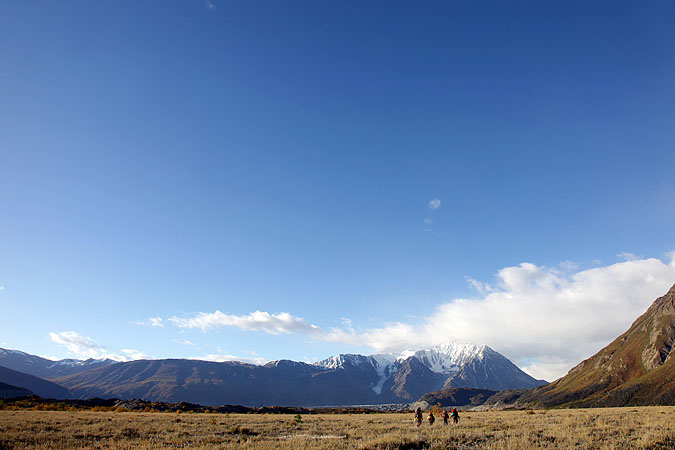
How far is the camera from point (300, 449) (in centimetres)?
1847

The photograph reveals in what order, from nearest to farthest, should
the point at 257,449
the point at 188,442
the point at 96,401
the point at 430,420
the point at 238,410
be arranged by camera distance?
1. the point at 257,449
2. the point at 188,442
3. the point at 430,420
4. the point at 238,410
5. the point at 96,401

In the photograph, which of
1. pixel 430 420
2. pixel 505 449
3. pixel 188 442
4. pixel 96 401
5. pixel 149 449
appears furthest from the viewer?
pixel 96 401

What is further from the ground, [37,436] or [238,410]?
[37,436]

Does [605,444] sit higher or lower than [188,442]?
higher

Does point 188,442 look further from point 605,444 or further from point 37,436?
point 605,444

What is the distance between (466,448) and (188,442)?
708 inches

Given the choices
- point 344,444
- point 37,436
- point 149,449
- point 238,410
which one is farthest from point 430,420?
point 238,410

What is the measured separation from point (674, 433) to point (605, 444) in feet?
21.8

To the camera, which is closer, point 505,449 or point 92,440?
point 505,449

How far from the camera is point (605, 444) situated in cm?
1867

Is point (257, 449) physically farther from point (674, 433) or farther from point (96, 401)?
point (96, 401)

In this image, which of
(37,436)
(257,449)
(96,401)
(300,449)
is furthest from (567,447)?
(96,401)

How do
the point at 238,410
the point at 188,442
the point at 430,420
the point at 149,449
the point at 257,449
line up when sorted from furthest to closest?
the point at 238,410, the point at 430,420, the point at 188,442, the point at 149,449, the point at 257,449

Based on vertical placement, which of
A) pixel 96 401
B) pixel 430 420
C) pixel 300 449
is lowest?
pixel 96 401
